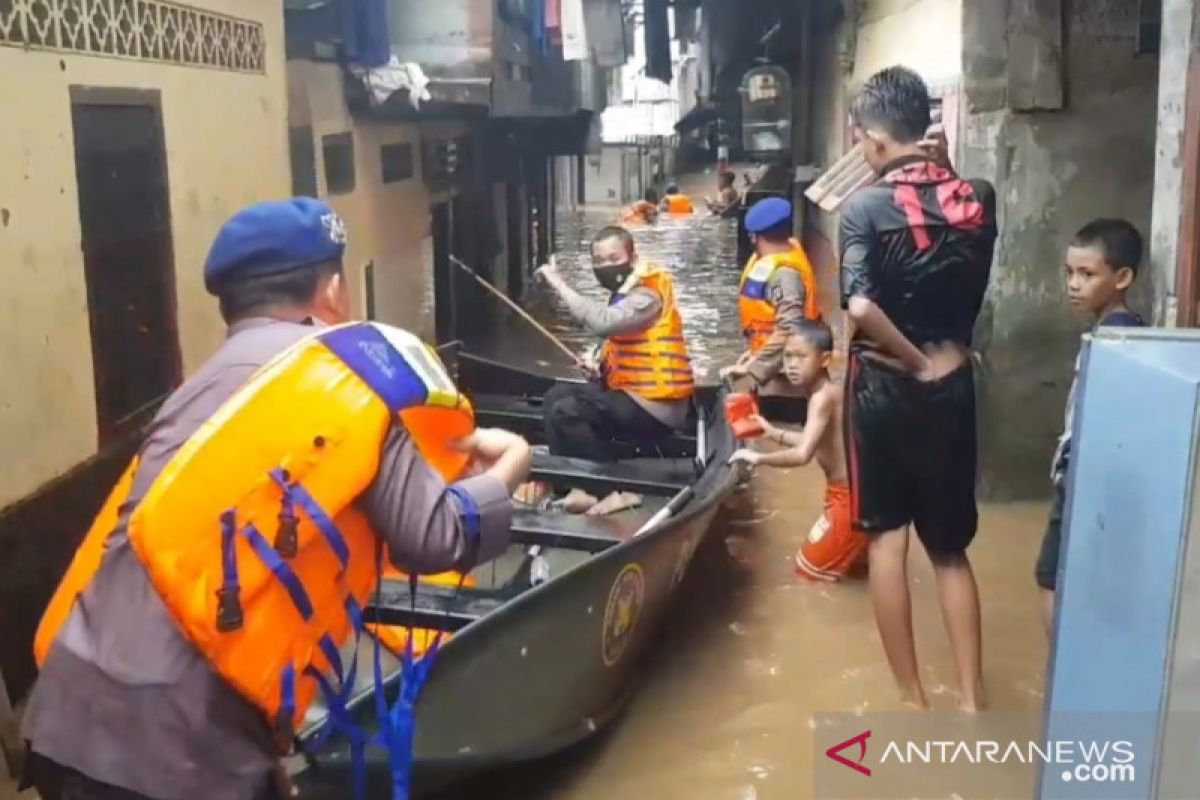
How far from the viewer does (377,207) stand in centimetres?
857

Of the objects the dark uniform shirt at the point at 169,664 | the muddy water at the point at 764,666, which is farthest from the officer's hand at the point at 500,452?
the muddy water at the point at 764,666

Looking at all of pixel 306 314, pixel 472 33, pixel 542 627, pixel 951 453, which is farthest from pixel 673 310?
pixel 472 33

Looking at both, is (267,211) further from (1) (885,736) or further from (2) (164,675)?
(1) (885,736)

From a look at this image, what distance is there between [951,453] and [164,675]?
2.51 meters

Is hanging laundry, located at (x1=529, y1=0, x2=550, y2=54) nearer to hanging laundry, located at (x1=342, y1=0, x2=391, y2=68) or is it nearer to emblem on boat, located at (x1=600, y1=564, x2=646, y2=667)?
hanging laundry, located at (x1=342, y1=0, x2=391, y2=68)

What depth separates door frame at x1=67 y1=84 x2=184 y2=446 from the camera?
171 inches

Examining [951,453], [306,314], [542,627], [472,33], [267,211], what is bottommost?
[542,627]

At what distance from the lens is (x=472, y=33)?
9242 millimetres

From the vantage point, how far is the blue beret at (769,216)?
6.13m

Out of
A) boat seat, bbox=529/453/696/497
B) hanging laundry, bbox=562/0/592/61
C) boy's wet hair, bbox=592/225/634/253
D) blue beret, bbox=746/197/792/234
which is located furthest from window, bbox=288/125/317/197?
hanging laundry, bbox=562/0/592/61

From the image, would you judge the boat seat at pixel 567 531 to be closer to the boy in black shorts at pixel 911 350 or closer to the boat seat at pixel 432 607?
the boat seat at pixel 432 607

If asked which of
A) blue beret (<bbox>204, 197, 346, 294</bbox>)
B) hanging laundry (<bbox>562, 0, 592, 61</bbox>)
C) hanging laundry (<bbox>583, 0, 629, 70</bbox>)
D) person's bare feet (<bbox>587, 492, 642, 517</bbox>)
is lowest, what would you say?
person's bare feet (<bbox>587, 492, 642, 517</bbox>)

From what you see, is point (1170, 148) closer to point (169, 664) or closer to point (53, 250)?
point (169, 664)

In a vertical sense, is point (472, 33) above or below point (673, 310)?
above
